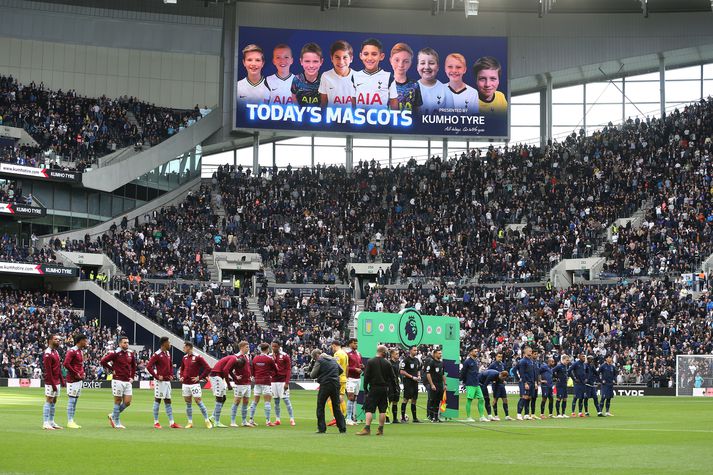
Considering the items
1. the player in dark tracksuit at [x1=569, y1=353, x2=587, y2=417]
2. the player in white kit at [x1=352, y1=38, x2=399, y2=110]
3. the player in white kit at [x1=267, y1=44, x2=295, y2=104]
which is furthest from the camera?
the player in white kit at [x1=352, y1=38, x2=399, y2=110]

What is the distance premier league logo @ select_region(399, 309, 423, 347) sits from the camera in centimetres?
3114

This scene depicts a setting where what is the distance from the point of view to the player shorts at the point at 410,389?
2923cm

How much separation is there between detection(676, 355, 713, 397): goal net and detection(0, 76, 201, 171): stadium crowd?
40241 millimetres

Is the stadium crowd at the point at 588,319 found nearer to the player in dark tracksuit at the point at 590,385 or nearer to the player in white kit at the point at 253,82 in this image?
the player in white kit at the point at 253,82

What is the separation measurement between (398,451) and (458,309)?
4563 centimetres

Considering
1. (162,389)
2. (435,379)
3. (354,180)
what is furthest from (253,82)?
(162,389)

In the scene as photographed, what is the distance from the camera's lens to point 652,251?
6362cm

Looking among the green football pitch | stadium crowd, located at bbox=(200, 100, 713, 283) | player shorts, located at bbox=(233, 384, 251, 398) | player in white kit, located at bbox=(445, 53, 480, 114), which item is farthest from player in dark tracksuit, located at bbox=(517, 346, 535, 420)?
player in white kit, located at bbox=(445, 53, 480, 114)

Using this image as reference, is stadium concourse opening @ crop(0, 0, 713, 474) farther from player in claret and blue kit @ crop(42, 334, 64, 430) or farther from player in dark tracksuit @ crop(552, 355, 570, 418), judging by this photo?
player in claret and blue kit @ crop(42, 334, 64, 430)

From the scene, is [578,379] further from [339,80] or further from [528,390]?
[339,80]

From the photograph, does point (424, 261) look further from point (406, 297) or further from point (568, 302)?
point (568, 302)

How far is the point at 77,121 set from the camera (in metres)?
76.4

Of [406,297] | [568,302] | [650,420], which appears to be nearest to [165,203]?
[406,297]

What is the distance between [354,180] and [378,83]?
7.46 metres
